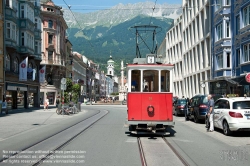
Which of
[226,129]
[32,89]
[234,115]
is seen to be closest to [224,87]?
[226,129]

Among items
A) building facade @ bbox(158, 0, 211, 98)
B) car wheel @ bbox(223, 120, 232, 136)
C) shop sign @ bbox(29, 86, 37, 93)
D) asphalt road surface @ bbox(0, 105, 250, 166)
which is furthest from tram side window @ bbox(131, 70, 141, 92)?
shop sign @ bbox(29, 86, 37, 93)

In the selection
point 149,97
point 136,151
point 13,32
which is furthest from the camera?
point 13,32

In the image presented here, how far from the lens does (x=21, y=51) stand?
38344mm

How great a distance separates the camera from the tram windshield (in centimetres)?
1345

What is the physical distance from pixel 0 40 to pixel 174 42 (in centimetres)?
3813

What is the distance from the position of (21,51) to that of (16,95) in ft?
17.6

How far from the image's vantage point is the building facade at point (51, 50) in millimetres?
61250

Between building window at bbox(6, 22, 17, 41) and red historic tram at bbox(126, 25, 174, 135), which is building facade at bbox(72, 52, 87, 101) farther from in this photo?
red historic tram at bbox(126, 25, 174, 135)

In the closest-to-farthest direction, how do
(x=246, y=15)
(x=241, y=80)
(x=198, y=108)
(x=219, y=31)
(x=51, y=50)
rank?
(x=198, y=108)
(x=241, y=80)
(x=246, y=15)
(x=219, y=31)
(x=51, y=50)

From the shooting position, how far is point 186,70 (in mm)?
52156

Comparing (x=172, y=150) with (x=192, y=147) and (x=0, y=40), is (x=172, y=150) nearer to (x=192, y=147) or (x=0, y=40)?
(x=192, y=147)

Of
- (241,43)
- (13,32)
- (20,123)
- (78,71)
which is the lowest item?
(20,123)

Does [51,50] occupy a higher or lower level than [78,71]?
higher

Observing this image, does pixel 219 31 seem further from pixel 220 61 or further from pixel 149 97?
pixel 149 97
